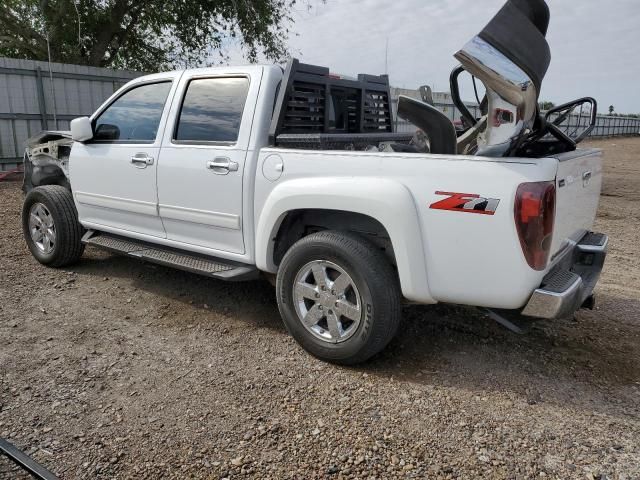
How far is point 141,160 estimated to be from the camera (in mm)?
4312

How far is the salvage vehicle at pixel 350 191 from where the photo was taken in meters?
2.83

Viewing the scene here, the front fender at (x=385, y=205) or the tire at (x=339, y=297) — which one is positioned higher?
the front fender at (x=385, y=205)

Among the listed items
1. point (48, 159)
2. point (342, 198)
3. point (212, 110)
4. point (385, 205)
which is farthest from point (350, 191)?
point (48, 159)

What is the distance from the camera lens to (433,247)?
2.98 metres

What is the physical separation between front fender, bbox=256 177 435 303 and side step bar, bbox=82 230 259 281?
72cm

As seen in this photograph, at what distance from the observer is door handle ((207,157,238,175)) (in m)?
3.73

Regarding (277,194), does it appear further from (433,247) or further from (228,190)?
(433,247)

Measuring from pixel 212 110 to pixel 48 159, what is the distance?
245cm

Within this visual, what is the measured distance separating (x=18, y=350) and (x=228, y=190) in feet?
5.70

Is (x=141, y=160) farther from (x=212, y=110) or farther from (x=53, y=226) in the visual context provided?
(x=53, y=226)

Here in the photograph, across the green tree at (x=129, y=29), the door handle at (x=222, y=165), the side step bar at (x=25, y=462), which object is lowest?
the side step bar at (x=25, y=462)

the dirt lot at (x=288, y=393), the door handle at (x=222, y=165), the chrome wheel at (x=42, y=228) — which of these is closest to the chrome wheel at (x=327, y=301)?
the dirt lot at (x=288, y=393)

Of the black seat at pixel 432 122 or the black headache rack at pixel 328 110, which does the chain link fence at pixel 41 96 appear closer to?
the black headache rack at pixel 328 110

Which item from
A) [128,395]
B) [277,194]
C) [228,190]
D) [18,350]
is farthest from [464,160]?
[18,350]
